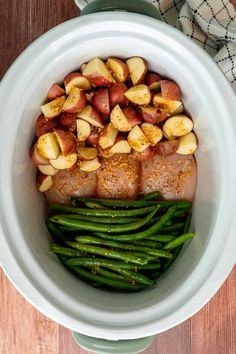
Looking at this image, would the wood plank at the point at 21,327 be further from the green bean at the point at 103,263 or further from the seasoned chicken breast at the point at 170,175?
the seasoned chicken breast at the point at 170,175

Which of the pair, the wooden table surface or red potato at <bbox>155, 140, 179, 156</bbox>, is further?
the wooden table surface

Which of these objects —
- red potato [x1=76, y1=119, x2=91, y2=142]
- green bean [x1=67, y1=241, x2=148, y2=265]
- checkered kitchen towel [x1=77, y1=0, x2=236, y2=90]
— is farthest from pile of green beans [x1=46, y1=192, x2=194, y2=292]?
checkered kitchen towel [x1=77, y1=0, x2=236, y2=90]

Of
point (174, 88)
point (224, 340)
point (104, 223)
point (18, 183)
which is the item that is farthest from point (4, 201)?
point (224, 340)

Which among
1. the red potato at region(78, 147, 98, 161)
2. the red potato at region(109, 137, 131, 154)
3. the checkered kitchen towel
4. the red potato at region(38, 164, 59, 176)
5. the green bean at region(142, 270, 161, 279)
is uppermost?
the checkered kitchen towel

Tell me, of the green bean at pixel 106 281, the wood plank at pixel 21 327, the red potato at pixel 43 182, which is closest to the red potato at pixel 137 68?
the red potato at pixel 43 182

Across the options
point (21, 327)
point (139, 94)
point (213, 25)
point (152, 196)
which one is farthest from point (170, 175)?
point (21, 327)

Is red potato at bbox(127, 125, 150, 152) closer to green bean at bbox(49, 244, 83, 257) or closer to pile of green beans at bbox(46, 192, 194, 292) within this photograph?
pile of green beans at bbox(46, 192, 194, 292)

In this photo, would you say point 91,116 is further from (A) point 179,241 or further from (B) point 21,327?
(B) point 21,327
